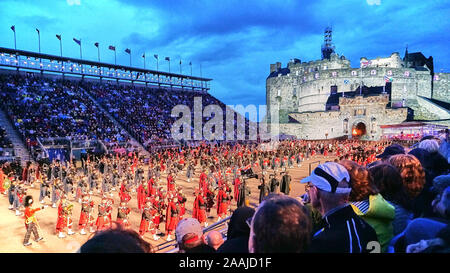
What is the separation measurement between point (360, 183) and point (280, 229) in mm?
1507

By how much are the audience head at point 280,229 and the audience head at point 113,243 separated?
66 cm


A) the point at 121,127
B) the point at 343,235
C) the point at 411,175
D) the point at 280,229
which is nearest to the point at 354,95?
the point at 121,127

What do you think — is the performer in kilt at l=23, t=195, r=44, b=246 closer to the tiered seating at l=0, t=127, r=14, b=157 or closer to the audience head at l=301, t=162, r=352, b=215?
the audience head at l=301, t=162, r=352, b=215

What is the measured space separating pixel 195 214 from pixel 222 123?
38.2 metres

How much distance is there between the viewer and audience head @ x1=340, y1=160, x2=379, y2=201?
2.78 m

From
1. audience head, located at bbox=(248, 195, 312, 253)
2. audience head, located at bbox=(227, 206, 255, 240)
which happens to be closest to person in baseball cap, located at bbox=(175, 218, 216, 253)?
audience head, located at bbox=(227, 206, 255, 240)

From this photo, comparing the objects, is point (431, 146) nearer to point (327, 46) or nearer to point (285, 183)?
point (285, 183)

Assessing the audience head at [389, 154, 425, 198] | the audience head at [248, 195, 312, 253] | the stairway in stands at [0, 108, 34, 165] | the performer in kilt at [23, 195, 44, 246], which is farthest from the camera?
the stairway in stands at [0, 108, 34, 165]

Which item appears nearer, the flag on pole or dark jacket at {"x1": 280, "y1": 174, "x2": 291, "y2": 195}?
dark jacket at {"x1": 280, "y1": 174, "x2": 291, "y2": 195}

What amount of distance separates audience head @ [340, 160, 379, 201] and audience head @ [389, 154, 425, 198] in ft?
2.86

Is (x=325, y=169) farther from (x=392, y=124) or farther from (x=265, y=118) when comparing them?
(x=265, y=118)

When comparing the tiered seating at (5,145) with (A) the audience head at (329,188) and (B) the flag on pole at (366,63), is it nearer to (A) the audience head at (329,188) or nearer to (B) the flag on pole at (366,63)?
(A) the audience head at (329,188)
